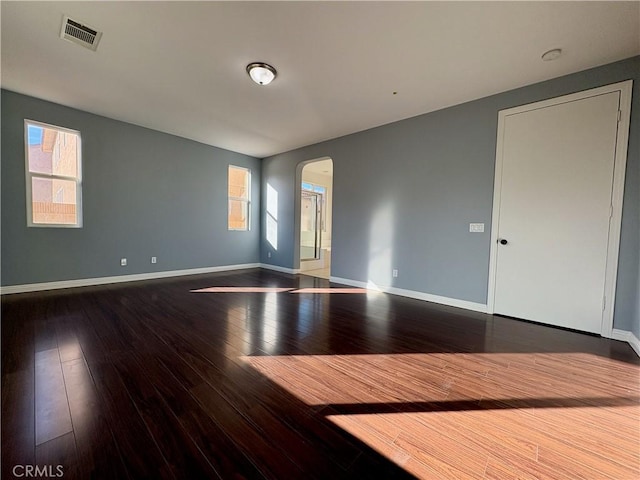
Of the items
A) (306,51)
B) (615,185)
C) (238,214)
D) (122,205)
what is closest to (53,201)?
(122,205)

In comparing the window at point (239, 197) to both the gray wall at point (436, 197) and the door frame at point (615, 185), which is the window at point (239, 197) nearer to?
the gray wall at point (436, 197)

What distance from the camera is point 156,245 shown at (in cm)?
502

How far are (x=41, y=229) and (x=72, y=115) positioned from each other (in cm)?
177

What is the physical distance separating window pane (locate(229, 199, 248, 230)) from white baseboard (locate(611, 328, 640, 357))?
6272mm

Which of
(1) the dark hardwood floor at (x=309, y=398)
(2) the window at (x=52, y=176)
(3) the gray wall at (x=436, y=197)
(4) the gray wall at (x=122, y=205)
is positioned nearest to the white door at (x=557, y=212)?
Result: (3) the gray wall at (x=436, y=197)

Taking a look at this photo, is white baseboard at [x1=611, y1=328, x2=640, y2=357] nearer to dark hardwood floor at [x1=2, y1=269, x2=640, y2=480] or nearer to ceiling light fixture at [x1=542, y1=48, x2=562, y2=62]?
dark hardwood floor at [x1=2, y1=269, x2=640, y2=480]

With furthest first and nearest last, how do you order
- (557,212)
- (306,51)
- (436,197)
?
(436,197) → (557,212) → (306,51)

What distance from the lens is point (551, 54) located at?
249cm

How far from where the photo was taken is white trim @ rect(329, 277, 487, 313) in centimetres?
350

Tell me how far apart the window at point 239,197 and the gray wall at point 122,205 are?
0.65ft

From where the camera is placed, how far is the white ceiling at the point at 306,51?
208cm

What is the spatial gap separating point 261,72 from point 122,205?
3515mm

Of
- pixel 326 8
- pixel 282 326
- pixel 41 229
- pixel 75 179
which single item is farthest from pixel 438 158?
pixel 41 229

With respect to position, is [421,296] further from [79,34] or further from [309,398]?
[79,34]
